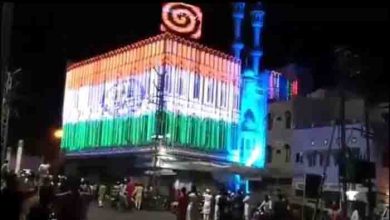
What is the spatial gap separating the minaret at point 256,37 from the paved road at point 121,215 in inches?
594

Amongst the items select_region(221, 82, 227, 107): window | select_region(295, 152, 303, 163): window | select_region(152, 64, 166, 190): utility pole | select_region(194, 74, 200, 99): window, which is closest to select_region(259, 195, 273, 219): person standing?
select_region(295, 152, 303, 163): window

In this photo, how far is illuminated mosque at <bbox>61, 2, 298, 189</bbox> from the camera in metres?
23.4

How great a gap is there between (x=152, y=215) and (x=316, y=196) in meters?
5.33

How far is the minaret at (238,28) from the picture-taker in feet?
91.9

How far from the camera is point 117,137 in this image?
979 inches

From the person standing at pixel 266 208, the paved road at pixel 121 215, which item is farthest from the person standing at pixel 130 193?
the person standing at pixel 266 208

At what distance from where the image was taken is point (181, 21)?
84.7 ft

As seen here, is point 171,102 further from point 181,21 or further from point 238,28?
point 238,28

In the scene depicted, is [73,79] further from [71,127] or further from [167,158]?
[167,158]

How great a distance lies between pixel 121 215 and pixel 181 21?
1568cm

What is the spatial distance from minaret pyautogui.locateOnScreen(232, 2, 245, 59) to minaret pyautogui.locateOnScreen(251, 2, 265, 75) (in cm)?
61

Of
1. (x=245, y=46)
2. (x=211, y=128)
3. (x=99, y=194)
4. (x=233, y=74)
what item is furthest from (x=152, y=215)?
(x=245, y=46)

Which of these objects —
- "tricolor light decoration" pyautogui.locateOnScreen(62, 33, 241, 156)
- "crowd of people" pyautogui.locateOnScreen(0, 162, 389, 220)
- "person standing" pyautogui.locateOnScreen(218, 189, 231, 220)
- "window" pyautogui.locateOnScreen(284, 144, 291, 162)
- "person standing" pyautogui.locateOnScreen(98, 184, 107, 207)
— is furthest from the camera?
"tricolor light decoration" pyautogui.locateOnScreen(62, 33, 241, 156)

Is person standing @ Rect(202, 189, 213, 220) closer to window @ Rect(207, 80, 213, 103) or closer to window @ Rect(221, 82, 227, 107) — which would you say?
window @ Rect(207, 80, 213, 103)
